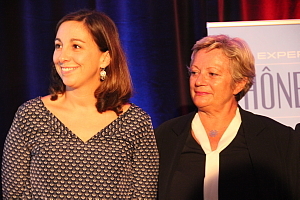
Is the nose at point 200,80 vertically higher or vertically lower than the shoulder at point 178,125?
higher

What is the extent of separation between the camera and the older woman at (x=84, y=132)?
7.27ft

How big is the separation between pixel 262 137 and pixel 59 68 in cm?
123

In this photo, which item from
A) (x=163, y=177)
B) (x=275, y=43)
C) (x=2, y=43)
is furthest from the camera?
(x=2, y=43)

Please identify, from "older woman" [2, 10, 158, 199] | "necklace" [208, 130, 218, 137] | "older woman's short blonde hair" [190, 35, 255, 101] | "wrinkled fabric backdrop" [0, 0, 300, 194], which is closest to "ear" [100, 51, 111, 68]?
"older woman" [2, 10, 158, 199]

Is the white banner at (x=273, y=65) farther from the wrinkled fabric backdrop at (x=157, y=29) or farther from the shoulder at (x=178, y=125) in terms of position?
the shoulder at (x=178, y=125)

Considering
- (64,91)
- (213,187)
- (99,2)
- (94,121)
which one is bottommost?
(213,187)

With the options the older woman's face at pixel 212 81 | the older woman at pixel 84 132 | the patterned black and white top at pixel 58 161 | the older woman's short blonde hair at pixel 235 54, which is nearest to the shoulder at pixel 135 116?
the older woman at pixel 84 132

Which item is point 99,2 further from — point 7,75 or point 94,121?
point 94,121

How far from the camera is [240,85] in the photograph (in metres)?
2.83

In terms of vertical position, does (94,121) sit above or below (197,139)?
above

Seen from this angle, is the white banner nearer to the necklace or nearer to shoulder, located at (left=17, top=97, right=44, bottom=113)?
the necklace

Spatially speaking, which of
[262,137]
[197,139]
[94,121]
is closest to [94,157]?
[94,121]

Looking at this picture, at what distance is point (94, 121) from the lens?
2.39 metres

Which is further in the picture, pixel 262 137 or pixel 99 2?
pixel 99 2
